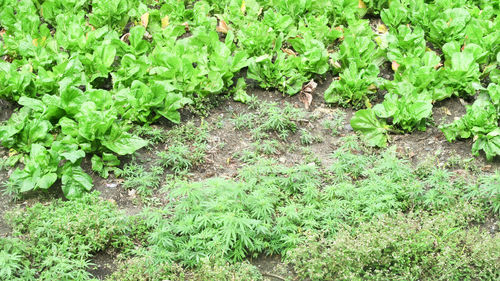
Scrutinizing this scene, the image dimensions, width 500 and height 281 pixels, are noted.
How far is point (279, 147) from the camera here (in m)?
5.77

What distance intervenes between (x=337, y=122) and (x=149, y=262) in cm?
264

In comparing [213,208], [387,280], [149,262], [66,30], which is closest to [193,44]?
[66,30]

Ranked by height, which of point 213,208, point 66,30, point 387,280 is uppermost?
point 66,30

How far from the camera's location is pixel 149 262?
438cm

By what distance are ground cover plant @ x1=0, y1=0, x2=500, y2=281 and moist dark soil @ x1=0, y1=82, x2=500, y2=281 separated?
2cm

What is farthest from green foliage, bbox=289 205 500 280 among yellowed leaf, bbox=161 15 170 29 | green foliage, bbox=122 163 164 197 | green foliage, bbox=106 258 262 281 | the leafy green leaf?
yellowed leaf, bbox=161 15 170 29

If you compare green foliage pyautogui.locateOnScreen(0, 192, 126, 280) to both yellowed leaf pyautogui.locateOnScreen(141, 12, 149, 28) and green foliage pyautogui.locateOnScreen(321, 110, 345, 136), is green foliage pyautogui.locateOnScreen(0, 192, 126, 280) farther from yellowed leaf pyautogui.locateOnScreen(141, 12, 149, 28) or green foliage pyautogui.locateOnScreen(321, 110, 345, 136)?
yellowed leaf pyautogui.locateOnScreen(141, 12, 149, 28)

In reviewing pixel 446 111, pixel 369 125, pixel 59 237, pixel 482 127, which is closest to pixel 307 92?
pixel 369 125

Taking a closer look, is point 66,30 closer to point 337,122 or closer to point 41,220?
point 41,220

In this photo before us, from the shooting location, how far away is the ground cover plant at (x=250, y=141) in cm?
448

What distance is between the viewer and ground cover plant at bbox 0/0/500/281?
4.48 metres

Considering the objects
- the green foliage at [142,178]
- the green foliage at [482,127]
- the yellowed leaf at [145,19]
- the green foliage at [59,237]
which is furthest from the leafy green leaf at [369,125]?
the yellowed leaf at [145,19]

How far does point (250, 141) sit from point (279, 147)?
1.08ft

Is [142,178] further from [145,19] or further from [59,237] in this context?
[145,19]
